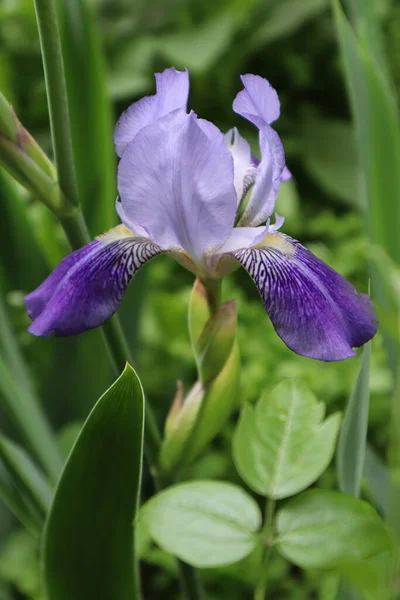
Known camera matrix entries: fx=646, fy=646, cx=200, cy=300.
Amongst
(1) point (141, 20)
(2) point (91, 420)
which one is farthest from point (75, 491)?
(1) point (141, 20)

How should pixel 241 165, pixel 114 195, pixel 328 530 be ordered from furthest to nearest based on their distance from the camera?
pixel 114 195 → pixel 241 165 → pixel 328 530

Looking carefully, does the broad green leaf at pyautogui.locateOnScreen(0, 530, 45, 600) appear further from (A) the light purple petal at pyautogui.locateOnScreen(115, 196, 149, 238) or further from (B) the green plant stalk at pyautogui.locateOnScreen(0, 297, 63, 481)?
(A) the light purple petal at pyautogui.locateOnScreen(115, 196, 149, 238)

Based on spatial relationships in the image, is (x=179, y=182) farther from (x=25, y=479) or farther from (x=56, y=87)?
(x=25, y=479)

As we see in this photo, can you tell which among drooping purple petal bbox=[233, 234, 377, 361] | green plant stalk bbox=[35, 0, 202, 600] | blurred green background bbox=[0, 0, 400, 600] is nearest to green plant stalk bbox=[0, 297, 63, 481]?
blurred green background bbox=[0, 0, 400, 600]

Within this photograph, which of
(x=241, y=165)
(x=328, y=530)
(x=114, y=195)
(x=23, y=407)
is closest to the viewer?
(x=328, y=530)

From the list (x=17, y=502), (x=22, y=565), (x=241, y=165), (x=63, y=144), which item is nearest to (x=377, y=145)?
(x=241, y=165)

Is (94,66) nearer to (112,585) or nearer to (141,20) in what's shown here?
(112,585)
